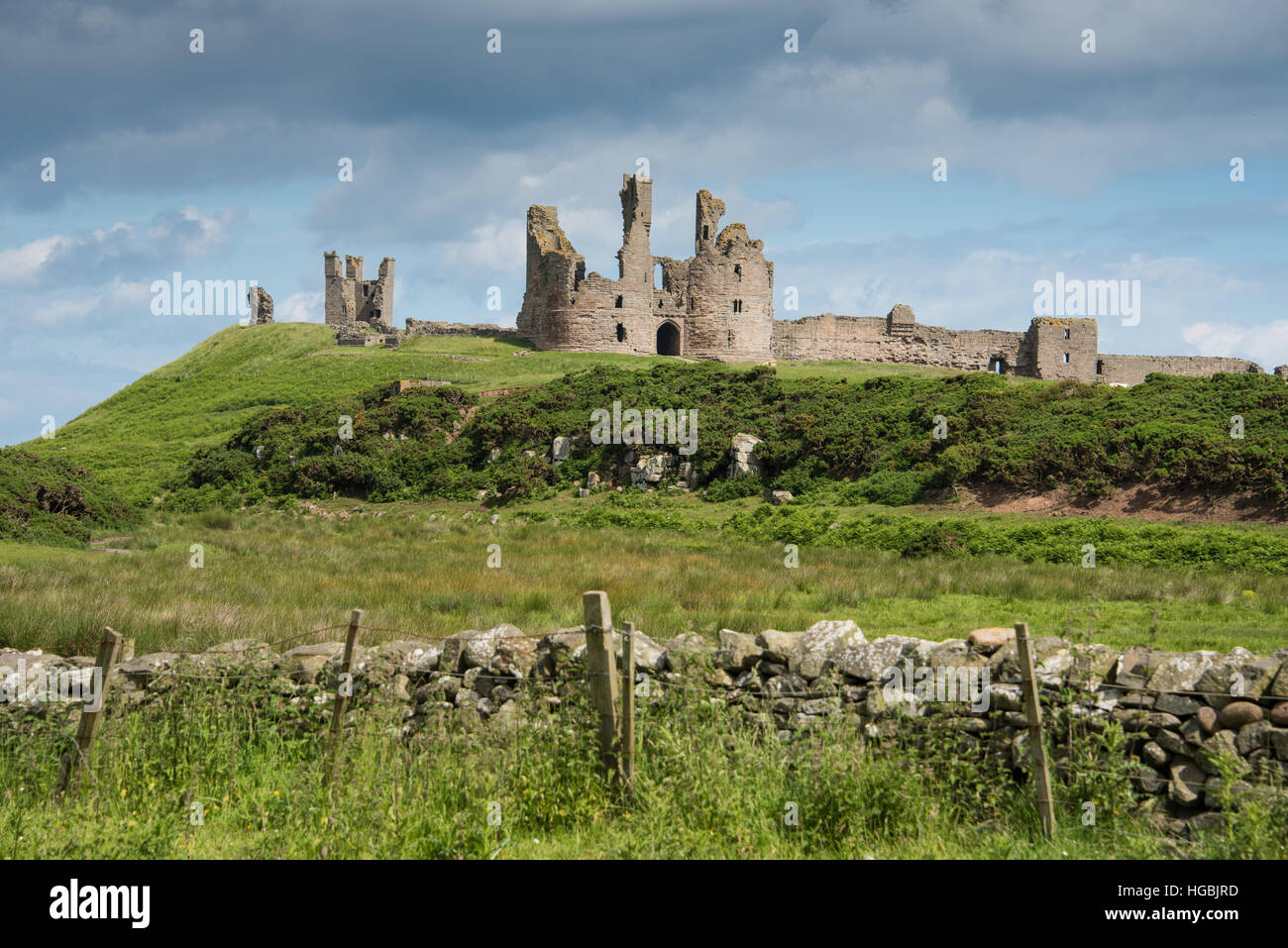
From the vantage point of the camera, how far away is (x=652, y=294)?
60812mm

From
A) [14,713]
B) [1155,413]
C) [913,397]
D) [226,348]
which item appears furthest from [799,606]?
[226,348]

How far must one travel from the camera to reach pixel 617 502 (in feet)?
98.6

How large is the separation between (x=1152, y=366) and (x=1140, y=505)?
4710 cm

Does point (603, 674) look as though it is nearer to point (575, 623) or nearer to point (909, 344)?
point (575, 623)

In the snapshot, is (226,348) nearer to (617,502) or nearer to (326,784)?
(617,502)

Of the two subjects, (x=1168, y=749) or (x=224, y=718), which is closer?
(x=1168, y=749)

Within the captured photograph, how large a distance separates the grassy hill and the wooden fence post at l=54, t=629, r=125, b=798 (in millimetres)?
33038

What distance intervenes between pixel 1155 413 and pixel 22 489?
95.5ft

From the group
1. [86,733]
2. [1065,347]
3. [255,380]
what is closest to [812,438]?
[86,733]

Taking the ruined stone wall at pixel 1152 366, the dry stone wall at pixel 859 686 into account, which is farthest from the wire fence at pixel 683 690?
the ruined stone wall at pixel 1152 366

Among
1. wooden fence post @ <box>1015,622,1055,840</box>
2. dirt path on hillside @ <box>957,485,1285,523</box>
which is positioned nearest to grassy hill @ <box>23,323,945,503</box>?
dirt path on hillside @ <box>957,485,1285,523</box>

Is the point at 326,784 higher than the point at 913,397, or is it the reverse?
the point at 913,397

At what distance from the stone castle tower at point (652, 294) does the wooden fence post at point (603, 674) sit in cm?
5255

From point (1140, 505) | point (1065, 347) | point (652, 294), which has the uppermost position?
point (652, 294)
